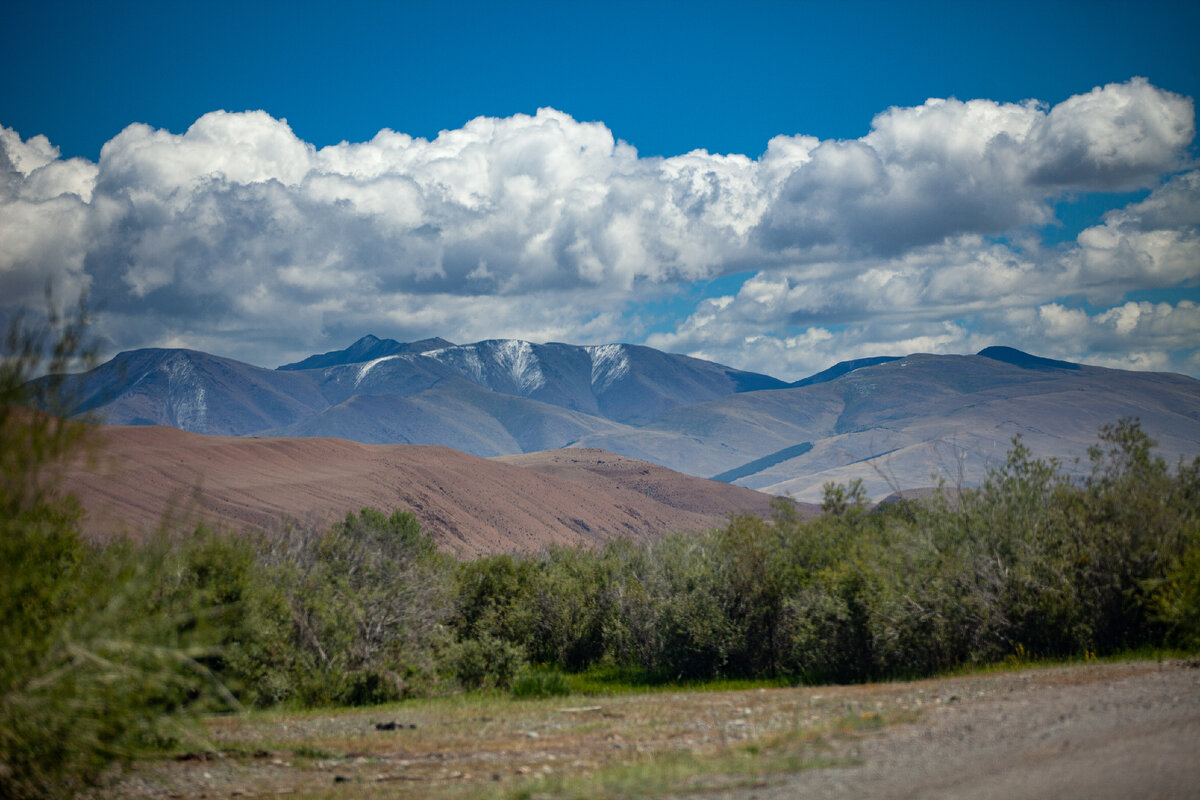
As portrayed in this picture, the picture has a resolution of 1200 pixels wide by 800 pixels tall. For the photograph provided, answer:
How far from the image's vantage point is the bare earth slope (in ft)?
291

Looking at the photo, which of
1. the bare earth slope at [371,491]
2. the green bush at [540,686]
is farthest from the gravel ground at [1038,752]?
the bare earth slope at [371,491]

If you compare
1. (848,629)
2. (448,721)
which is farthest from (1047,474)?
(448,721)

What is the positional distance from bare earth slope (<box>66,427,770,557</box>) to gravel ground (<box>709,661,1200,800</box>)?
61.2 meters

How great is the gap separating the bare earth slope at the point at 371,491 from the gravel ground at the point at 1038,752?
201 ft

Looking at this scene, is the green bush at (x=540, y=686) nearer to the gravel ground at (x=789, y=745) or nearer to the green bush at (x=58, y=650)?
the gravel ground at (x=789, y=745)

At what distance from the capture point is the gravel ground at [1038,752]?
328 inches

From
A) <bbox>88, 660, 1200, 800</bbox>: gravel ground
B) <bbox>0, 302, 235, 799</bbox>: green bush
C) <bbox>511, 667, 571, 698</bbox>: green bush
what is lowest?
<bbox>511, 667, 571, 698</bbox>: green bush

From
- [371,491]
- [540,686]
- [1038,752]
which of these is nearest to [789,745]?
[1038,752]

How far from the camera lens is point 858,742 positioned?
11.0m

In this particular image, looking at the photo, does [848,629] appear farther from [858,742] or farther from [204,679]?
[204,679]

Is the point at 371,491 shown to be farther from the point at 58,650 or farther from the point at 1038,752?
the point at 1038,752

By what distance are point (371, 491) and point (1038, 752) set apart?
109m

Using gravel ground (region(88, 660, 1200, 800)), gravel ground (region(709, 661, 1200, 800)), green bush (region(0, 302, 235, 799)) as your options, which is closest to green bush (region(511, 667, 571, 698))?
gravel ground (region(88, 660, 1200, 800))

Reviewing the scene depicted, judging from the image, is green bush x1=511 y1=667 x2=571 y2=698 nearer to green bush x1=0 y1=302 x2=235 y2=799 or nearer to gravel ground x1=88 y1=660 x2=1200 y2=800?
gravel ground x1=88 y1=660 x2=1200 y2=800
